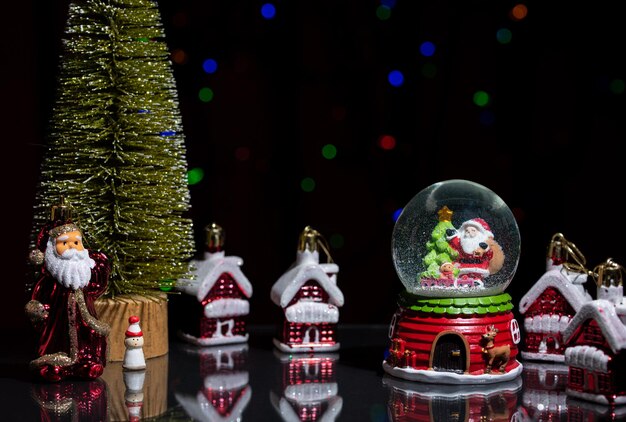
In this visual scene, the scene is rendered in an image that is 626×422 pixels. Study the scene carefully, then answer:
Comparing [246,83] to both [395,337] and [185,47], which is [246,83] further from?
[395,337]

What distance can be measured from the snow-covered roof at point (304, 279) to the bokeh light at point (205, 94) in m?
1.02

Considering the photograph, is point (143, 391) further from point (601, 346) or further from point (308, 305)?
point (601, 346)

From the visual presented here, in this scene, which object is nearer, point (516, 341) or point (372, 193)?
point (516, 341)

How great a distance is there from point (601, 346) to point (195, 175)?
90.8 inches

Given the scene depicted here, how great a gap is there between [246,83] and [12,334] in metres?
1.72

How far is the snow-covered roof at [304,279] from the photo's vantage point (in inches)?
171

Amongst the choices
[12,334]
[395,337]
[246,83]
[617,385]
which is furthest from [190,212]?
[617,385]

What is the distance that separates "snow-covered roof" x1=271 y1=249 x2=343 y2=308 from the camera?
14.3 feet

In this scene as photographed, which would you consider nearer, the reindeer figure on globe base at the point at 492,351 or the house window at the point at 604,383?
the house window at the point at 604,383

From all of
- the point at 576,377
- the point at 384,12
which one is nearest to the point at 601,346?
the point at 576,377

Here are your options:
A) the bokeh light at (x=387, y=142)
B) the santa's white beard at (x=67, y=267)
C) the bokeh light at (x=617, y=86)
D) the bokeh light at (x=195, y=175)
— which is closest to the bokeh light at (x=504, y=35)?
the bokeh light at (x=617, y=86)

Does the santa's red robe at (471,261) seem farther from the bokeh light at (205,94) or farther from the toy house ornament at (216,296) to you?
the bokeh light at (205,94)

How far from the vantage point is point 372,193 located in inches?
199

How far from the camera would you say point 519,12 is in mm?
4949
